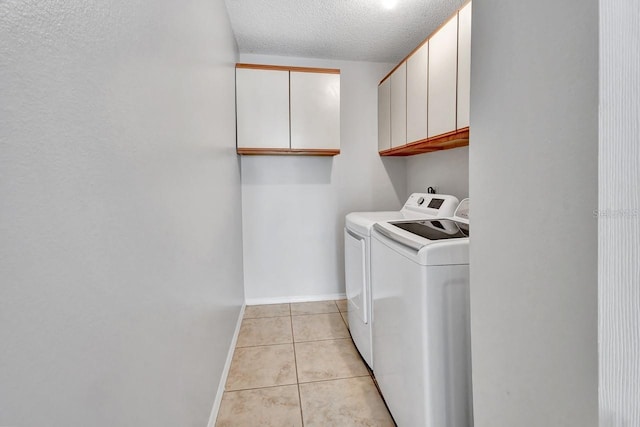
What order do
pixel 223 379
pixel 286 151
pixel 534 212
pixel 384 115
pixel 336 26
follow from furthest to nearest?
pixel 384 115 < pixel 286 151 < pixel 336 26 < pixel 223 379 < pixel 534 212

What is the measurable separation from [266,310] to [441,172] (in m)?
2.04

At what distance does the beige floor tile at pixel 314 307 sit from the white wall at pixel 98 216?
1636 mm

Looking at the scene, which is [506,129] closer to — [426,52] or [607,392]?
[607,392]

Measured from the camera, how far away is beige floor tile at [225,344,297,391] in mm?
1856

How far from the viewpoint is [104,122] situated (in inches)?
24.7

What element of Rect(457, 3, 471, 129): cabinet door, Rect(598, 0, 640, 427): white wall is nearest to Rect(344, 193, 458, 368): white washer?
Rect(457, 3, 471, 129): cabinet door

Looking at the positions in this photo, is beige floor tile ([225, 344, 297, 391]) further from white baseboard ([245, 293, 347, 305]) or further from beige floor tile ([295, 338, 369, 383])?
white baseboard ([245, 293, 347, 305])

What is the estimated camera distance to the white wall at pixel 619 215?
0.44m

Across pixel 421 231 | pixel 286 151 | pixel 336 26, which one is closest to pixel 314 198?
pixel 286 151

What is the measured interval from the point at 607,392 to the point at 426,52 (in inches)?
84.5

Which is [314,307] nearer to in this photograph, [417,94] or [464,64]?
[417,94]

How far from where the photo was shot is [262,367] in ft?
6.59

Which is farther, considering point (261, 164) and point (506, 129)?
point (261, 164)

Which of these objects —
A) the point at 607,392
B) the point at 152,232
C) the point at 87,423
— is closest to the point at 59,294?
the point at 87,423
